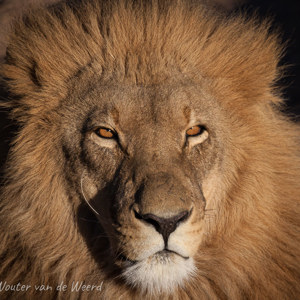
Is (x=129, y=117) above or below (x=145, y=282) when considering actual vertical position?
above

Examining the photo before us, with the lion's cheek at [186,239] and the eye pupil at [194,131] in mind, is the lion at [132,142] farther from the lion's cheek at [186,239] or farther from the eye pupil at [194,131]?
the lion's cheek at [186,239]

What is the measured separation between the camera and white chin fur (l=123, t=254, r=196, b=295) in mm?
2529

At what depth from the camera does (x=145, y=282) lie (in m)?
2.58

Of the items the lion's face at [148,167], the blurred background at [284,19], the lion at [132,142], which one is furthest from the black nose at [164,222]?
the blurred background at [284,19]

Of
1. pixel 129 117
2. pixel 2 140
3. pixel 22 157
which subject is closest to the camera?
pixel 129 117

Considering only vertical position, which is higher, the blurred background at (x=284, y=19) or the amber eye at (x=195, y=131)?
the blurred background at (x=284, y=19)

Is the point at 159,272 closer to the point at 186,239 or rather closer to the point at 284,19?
the point at 186,239

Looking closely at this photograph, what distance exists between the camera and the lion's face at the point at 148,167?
2.49 meters

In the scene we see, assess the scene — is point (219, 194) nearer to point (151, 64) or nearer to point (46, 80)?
point (151, 64)

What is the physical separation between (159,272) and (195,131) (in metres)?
0.88

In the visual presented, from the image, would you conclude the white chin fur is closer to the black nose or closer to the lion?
the black nose

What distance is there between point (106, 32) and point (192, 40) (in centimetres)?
55

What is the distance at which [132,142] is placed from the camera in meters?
2.81

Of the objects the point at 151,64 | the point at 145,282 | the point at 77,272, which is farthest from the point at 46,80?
the point at 145,282
